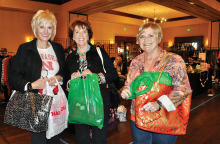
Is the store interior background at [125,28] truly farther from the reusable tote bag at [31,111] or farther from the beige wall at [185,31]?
the reusable tote bag at [31,111]

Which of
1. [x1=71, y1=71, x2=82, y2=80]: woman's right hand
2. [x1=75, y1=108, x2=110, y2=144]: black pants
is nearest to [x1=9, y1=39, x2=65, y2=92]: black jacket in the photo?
[x1=71, y1=71, x2=82, y2=80]: woman's right hand

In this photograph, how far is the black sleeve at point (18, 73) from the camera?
4.59ft

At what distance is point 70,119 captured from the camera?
1.57 metres

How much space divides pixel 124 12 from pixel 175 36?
18.6 feet

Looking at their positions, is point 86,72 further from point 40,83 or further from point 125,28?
point 125,28

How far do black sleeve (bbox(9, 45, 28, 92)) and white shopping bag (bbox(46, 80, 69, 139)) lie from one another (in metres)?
0.21

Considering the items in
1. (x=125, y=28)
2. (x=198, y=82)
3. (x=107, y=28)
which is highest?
(x=125, y=28)

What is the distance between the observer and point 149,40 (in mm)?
1378

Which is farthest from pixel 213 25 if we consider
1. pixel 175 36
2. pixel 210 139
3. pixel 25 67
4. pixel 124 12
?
pixel 25 67

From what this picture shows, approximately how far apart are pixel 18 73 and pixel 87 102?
2.10ft

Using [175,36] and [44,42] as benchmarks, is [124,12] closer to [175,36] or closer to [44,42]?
[175,36]

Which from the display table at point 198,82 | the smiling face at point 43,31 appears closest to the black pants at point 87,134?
the smiling face at point 43,31

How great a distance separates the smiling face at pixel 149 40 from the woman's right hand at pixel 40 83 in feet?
2.94

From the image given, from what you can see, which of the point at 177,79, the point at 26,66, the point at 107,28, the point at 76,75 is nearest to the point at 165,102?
the point at 177,79
